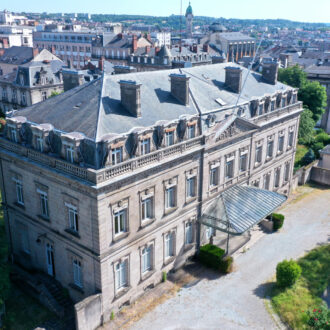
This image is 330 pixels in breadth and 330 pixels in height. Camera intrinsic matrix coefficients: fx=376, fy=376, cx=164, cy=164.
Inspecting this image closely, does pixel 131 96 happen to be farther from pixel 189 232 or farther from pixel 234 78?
pixel 234 78

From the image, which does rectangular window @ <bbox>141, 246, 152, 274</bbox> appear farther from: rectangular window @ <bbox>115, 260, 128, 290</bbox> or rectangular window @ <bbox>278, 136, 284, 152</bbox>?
rectangular window @ <bbox>278, 136, 284, 152</bbox>

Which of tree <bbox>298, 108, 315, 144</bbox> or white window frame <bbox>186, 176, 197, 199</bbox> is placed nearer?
white window frame <bbox>186, 176, 197, 199</bbox>

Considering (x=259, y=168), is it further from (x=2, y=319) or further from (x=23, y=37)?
(x=23, y=37)

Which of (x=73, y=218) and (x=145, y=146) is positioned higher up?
(x=145, y=146)

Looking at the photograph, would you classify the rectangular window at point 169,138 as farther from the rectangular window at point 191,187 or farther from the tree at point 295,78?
the tree at point 295,78

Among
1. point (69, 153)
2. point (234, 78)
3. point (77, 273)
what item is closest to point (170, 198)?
point (77, 273)

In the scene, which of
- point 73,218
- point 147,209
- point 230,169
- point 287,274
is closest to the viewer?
point 73,218

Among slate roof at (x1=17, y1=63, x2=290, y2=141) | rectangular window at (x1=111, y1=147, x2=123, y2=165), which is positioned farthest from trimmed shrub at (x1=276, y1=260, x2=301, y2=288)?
rectangular window at (x1=111, y1=147, x2=123, y2=165)

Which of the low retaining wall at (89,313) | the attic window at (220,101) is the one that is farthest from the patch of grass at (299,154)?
the low retaining wall at (89,313)
